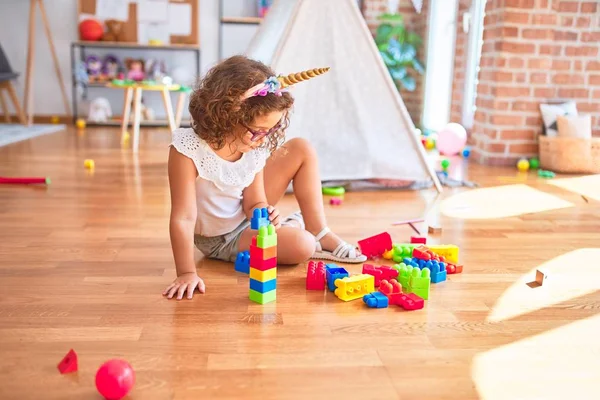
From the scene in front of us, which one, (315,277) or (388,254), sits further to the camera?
(388,254)

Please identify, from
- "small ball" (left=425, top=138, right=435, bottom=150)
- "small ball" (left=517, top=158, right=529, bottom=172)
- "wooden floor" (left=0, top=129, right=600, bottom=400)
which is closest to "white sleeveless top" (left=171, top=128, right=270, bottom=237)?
→ "wooden floor" (left=0, top=129, right=600, bottom=400)

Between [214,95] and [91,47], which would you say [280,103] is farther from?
[91,47]

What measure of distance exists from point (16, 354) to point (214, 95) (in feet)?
1.90

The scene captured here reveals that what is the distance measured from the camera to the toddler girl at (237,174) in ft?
3.78

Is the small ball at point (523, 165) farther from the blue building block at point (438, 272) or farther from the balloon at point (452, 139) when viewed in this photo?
the blue building block at point (438, 272)

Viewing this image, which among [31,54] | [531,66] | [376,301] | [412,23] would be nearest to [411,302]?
[376,301]

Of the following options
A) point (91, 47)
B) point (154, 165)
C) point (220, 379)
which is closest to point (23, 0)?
point (91, 47)

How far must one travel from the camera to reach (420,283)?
1203 millimetres

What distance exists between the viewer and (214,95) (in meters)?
1.16

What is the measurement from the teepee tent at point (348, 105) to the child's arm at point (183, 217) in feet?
3.57

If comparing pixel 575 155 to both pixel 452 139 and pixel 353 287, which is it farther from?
pixel 353 287

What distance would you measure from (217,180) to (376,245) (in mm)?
454

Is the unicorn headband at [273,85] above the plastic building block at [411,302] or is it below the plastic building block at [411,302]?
A: above

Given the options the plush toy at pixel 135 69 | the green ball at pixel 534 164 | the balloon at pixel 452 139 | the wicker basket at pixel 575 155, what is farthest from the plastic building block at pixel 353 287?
the plush toy at pixel 135 69
